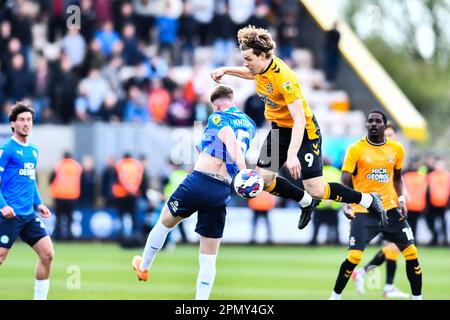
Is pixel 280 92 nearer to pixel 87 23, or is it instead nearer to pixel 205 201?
pixel 205 201

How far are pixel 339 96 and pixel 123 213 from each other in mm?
7491

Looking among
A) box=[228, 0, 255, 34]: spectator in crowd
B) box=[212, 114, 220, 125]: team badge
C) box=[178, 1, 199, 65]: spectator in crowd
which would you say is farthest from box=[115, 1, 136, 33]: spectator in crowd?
box=[212, 114, 220, 125]: team badge

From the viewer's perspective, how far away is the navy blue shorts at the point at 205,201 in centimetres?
1066

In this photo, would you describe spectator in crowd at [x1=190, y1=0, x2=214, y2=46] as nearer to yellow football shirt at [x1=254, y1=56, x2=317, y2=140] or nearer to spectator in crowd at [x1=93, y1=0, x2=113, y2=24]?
spectator in crowd at [x1=93, y1=0, x2=113, y2=24]

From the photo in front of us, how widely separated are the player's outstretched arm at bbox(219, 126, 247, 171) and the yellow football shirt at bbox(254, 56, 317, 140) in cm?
68

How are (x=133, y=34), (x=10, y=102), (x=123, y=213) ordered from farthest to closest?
1. (x=133, y=34)
2. (x=10, y=102)
3. (x=123, y=213)

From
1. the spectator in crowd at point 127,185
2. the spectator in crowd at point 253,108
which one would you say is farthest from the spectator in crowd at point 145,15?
the spectator in crowd at point 127,185

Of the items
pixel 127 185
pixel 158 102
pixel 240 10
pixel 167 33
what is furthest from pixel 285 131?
pixel 240 10

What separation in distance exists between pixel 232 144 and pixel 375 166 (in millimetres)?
2537

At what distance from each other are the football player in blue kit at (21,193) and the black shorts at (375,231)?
3.56 m

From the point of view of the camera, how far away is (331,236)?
22.4m
